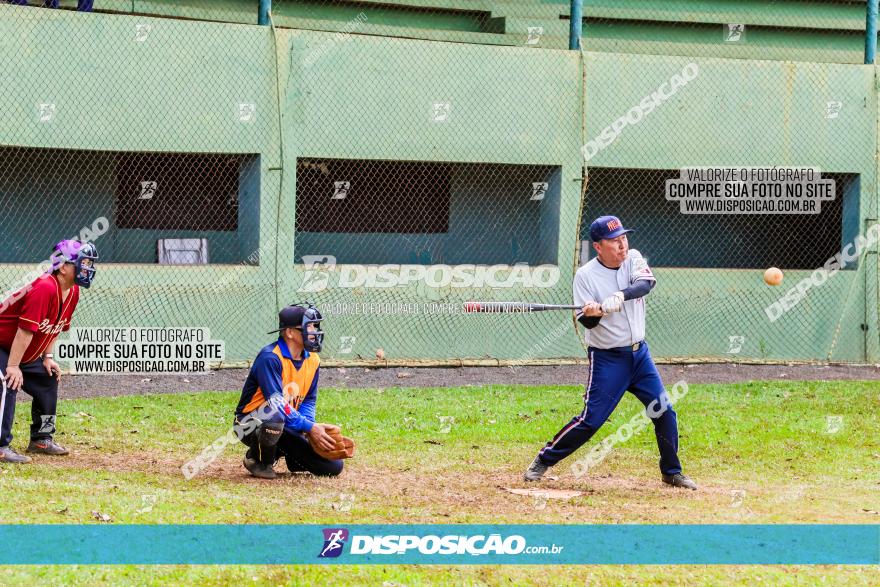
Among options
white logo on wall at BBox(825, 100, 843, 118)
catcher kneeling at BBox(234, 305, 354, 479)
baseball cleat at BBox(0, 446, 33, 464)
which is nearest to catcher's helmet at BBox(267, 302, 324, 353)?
catcher kneeling at BBox(234, 305, 354, 479)

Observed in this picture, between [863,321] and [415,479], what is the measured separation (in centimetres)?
1099

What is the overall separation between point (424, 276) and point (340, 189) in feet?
7.96

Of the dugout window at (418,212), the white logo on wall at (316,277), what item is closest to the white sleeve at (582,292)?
the white logo on wall at (316,277)

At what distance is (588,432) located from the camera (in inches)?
348

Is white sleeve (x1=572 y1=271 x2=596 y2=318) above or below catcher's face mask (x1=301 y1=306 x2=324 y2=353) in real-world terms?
above

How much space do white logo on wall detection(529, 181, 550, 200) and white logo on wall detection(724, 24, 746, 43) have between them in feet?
17.9

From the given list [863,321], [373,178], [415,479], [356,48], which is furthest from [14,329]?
[863,321]

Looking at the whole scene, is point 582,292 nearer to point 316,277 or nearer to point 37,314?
point 37,314

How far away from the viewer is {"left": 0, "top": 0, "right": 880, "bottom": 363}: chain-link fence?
15.1m

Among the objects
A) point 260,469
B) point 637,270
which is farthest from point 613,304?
point 260,469

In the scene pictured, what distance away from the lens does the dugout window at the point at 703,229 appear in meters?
19.3

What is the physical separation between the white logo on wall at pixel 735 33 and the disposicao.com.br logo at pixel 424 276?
652cm

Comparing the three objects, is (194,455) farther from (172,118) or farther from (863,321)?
(863,321)

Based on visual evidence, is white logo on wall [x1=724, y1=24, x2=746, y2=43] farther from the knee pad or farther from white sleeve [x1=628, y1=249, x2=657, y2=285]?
the knee pad
